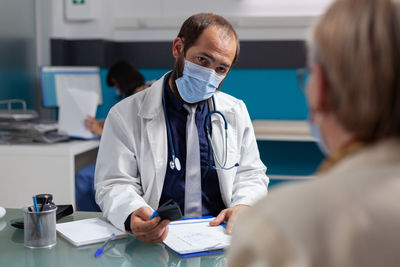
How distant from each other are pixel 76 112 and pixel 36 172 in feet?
1.61

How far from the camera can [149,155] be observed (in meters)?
1.60

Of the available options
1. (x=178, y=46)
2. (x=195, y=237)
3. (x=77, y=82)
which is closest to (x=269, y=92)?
(x=77, y=82)

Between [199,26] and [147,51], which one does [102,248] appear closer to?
[199,26]

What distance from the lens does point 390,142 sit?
527mm

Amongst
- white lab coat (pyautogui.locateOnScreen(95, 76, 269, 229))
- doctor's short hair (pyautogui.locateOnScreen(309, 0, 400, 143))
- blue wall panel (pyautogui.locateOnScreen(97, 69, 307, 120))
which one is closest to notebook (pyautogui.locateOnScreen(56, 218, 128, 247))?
white lab coat (pyautogui.locateOnScreen(95, 76, 269, 229))

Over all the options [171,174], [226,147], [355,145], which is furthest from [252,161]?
[355,145]

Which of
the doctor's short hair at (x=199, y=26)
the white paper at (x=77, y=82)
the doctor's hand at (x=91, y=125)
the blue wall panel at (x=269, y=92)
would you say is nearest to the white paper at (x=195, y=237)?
the doctor's short hair at (x=199, y=26)

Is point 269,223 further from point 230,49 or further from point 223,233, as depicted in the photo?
point 230,49

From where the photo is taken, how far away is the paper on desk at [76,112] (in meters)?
3.00

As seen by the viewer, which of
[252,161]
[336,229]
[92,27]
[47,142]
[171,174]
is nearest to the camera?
[336,229]

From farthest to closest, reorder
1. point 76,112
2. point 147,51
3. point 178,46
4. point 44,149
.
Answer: point 147,51 < point 76,112 < point 44,149 < point 178,46

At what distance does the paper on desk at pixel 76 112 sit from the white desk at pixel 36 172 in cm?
26

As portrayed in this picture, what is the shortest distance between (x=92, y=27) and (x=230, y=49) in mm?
2286

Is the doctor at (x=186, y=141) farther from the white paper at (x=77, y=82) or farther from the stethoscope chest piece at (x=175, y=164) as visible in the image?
the white paper at (x=77, y=82)
